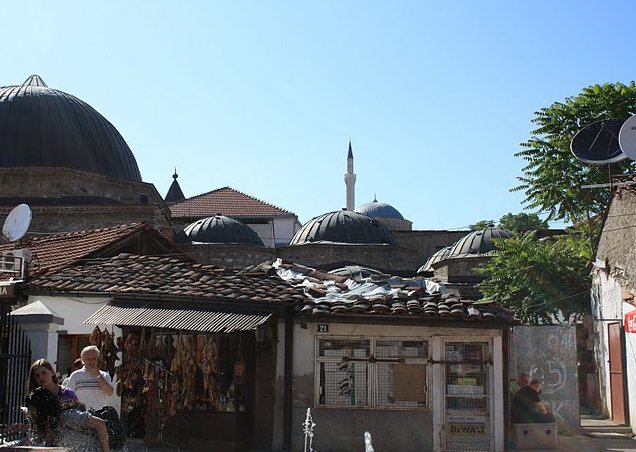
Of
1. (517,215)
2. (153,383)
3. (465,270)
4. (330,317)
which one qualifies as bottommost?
(153,383)

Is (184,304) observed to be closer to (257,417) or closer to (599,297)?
(257,417)

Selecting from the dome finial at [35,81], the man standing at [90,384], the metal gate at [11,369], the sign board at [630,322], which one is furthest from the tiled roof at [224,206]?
the man standing at [90,384]

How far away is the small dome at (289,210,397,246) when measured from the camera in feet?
118

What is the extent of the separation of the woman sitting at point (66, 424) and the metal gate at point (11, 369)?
1.81 meters

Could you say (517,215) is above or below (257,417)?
above

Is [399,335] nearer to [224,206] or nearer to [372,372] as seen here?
[372,372]

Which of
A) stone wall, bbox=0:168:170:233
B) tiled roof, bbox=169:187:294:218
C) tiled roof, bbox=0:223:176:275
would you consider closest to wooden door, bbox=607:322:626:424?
tiled roof, bbox=0:223:176:275

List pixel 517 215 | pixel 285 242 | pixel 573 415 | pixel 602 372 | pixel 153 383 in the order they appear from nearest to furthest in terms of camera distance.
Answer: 1. pixel 153 383
2. pixel 573 415
3. pixel 602 372
4. pixel 285 242
5. pixel 517 215

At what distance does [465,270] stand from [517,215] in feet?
64.0

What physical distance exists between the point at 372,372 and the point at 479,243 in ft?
72.5

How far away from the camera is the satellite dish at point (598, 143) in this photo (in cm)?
1421

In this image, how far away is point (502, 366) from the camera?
11633 millimetres

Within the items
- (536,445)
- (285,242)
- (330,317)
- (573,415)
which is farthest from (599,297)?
(285,242)

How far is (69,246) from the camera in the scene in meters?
15.3
